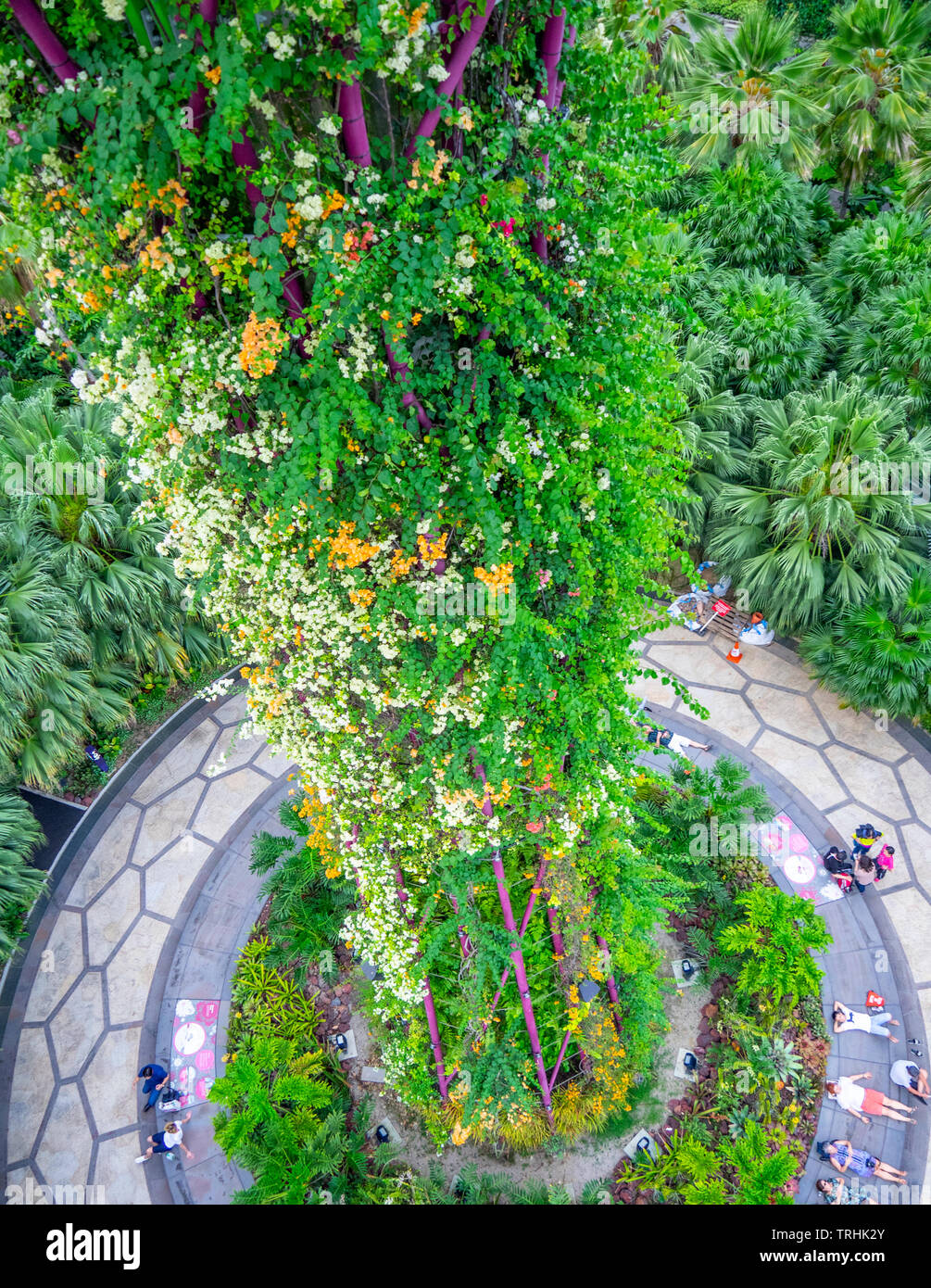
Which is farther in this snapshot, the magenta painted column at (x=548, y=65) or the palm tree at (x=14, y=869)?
the palm tree at (x=14, y=869)

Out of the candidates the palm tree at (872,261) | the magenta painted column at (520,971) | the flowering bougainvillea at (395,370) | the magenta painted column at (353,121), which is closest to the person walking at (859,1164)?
the magenta painted column at (520,971)

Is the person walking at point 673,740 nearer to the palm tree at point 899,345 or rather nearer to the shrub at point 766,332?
the shrub at point 766,332

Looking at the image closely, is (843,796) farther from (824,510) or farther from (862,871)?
(824,510)

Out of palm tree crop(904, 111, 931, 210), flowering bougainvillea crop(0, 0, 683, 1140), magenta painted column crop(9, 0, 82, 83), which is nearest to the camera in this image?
magenta painted column crop(9, 0, 82, 83)

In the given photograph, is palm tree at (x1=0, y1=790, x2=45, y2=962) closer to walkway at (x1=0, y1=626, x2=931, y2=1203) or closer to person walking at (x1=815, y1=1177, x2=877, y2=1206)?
walkway at (x1=0, y1=626, x2=931, y2=1203)

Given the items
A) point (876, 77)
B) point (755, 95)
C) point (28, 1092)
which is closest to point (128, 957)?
point (28, 1092)

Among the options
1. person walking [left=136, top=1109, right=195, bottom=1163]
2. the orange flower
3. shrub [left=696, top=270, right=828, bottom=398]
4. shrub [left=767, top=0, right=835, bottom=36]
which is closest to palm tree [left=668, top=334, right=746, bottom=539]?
shrub [left=696, top=270, right=828, bottom=398]
